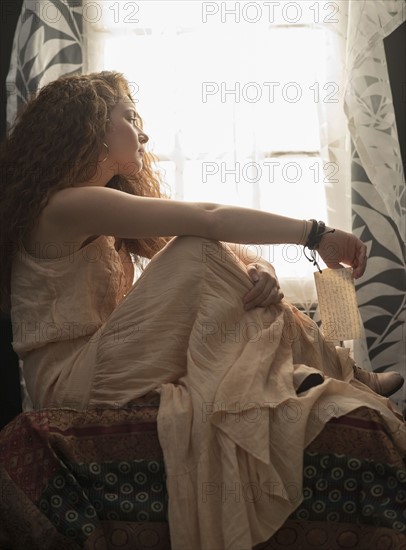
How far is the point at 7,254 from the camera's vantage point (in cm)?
179

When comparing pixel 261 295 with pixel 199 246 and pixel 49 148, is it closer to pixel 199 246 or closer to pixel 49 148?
pixel 199 246

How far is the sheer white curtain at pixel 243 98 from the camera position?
2.39 metres

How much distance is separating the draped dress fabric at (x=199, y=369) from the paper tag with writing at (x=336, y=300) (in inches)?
3.0

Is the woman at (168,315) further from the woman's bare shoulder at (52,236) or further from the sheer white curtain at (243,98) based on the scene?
the sheer white curtain at (243,98)

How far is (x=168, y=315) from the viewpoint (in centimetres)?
160

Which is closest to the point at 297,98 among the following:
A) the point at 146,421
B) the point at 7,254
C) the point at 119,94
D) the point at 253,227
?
the point at 119,94

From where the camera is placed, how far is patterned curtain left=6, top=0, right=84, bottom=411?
2359 millimetres

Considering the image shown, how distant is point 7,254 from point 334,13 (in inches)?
52.5

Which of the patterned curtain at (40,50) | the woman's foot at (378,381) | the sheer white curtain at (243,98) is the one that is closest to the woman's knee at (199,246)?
the woman's foot at (378,381)

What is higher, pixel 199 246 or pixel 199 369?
pixel 199 246

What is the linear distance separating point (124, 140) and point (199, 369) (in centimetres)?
66

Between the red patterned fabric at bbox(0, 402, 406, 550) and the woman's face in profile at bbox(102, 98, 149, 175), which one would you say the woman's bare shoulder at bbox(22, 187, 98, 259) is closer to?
the woman's face in profile at bbox(102, 98, 149, 175)

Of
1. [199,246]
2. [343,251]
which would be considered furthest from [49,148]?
[343,251]

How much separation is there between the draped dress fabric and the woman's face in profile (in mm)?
215
